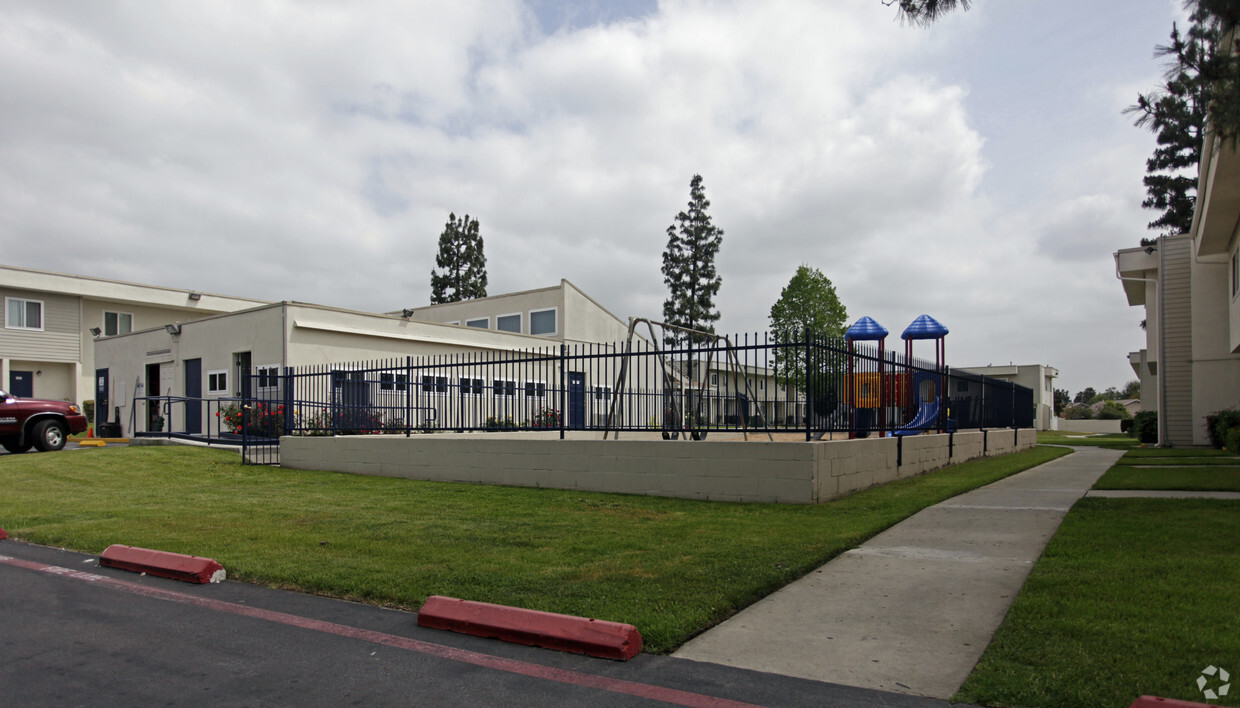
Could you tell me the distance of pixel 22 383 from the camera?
115 ft

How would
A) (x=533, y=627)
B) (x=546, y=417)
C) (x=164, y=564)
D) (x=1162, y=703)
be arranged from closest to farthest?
(x=1162, y=703) → (x=533, y=627) → (x=164, y=564) → (x=546, y=417)

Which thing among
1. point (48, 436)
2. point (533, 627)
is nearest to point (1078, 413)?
point (48, 436)

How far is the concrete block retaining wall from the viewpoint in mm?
10305

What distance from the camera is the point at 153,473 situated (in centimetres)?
1470

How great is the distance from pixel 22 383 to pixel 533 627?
3977 centimetres

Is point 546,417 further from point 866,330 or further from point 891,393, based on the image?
point 866,330

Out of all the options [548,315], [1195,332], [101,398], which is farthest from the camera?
[548,315]

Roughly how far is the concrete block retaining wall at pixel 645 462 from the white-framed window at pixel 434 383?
1370 millimetres

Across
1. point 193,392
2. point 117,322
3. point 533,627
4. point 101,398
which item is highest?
point 117,322

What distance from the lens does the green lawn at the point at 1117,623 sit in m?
3.86

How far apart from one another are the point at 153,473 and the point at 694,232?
138 ft

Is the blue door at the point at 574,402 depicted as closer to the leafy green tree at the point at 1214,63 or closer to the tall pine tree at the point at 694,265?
the leafy green tree at the point at 1214,63

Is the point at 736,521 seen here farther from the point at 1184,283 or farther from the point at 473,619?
the point at 1184,283

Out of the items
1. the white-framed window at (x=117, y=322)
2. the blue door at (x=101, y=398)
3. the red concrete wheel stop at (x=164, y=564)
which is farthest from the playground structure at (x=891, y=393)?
the white-framed window at (x=117, y=322)
